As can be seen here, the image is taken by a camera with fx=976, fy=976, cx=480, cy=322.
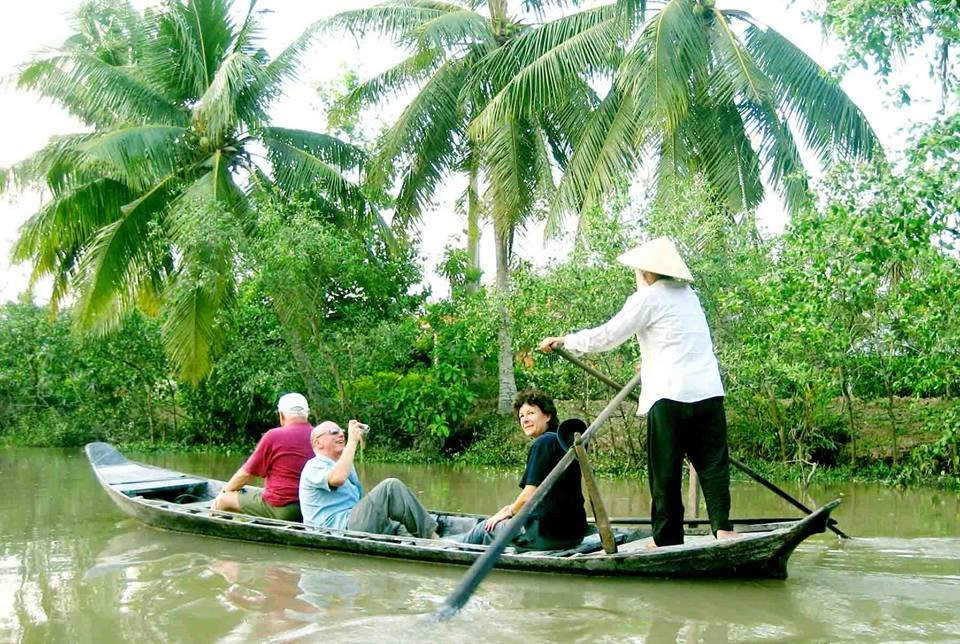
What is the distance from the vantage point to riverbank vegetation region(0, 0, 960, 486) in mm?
10969

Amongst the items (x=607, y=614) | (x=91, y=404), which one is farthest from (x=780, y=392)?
(x=91, y=404)

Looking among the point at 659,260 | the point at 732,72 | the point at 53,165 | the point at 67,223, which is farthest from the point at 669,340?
the point at 67,223

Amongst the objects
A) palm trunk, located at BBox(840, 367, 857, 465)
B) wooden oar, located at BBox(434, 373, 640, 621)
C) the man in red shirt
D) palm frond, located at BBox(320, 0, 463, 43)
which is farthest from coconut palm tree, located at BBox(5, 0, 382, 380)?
wooden oar, located at BBox(434, 373, 640, 621)

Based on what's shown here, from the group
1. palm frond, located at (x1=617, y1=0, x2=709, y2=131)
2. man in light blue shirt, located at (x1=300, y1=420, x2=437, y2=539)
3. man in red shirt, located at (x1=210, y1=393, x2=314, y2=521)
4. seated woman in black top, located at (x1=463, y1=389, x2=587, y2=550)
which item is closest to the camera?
seated woman in black top, located at (x1=463, y1=389, x2=587, y2=550)

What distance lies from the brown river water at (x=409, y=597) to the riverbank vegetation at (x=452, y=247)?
11.5 feet

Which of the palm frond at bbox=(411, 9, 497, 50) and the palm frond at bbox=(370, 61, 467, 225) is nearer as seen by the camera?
the palm frond at bbox=(411, 9, 497, 50)

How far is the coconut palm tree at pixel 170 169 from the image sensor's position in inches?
545

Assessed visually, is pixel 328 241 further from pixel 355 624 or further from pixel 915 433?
pixel 355 624

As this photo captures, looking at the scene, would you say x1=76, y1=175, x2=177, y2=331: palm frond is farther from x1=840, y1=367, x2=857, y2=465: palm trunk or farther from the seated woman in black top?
the seated woman in black top

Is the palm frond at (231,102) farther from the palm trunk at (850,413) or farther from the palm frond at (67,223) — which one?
the palm trunk at (850,413)

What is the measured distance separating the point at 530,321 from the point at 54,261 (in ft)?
27.2

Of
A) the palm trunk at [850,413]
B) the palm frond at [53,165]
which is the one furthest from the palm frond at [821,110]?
the palm frond at [53,165]

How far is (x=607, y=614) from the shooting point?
5059 millimetres

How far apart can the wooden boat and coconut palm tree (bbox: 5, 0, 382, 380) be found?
5794 millimetres
